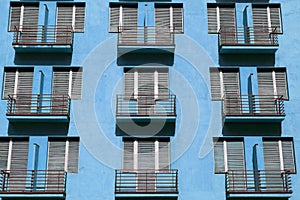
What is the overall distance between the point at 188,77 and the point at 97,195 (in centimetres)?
709

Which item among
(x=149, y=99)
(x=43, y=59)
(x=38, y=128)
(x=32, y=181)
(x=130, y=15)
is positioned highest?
(x=130, y=15)

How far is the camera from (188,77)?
2511cm

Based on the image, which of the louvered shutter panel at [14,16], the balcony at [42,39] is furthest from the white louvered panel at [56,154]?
the louvered shutter panel at [14,16]

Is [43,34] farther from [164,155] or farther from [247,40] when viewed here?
[247,40]

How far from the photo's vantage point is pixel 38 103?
24422mm

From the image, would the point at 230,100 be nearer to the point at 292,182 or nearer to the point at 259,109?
the point at 259,109

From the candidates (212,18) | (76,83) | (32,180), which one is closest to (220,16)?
(212,18)

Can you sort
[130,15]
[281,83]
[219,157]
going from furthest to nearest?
[130,15] < [281,83] < [219,157]

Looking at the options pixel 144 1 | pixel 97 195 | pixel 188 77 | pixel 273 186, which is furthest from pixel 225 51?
pixel 97 195

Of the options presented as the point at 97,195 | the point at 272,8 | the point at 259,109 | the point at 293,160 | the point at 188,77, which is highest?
the point at 272,8

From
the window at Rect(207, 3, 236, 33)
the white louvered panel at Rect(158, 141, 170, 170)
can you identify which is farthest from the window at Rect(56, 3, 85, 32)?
the white louvered panel at Rect(158, 141, 170, 170)

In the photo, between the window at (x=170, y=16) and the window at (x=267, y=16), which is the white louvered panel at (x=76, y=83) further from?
the window at (x=267, y=16)

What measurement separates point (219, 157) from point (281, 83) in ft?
16.1

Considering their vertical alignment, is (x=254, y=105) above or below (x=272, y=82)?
below
